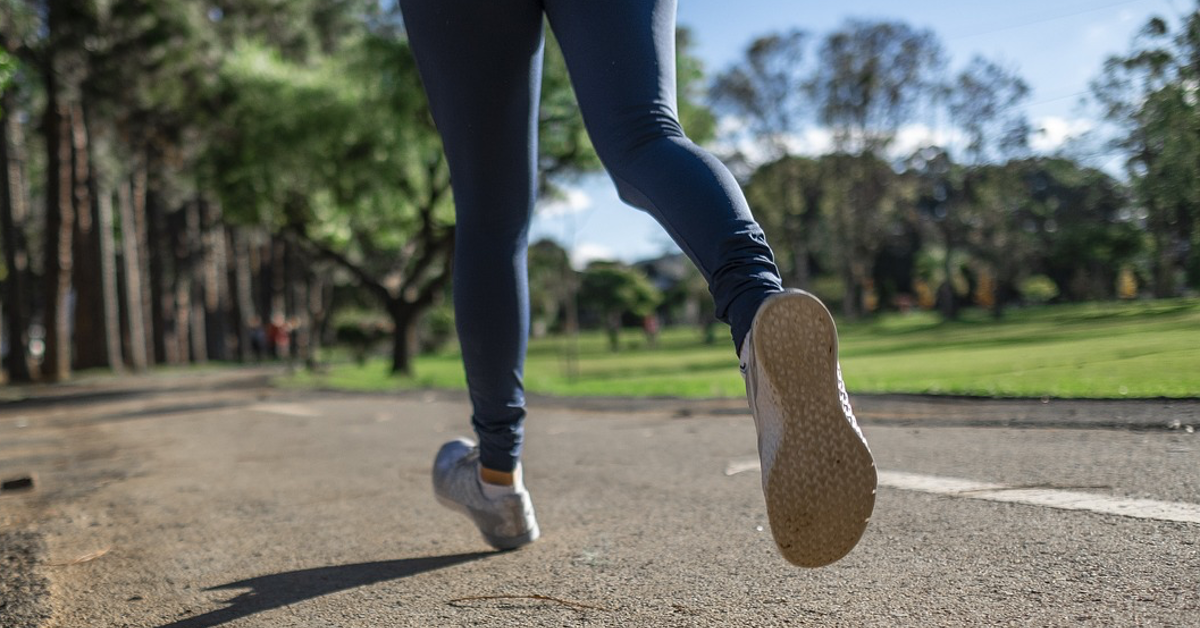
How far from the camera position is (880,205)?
1611cm

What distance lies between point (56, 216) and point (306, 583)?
21.2 m

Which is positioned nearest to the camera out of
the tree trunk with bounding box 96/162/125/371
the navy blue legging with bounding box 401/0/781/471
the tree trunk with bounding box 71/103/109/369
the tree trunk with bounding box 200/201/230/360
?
the navy blue legging with bounding box 401/0/781/471

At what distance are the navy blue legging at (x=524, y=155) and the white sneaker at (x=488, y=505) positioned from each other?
2.5 inches

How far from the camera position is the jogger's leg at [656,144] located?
4.15 feet

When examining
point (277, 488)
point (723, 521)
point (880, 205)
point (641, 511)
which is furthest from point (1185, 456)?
point (880, 205)

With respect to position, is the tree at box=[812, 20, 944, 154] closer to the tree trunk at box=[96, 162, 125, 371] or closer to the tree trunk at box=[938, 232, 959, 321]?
the tree trunk at box=[938, 232, 959, 321]

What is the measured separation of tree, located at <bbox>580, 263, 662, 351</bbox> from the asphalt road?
35223 mm

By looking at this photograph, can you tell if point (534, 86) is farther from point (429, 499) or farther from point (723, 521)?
point (429, 499)

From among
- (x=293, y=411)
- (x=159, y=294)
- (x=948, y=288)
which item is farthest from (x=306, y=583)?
(x=159, y=294)

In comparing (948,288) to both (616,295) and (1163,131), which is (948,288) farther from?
(616,295)

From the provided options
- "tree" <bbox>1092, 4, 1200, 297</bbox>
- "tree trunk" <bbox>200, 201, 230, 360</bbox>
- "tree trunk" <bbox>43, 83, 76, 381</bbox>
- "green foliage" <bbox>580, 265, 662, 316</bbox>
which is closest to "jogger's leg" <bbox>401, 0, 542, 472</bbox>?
"tree" <bbox>1092, 4, 1200, 297</bbox>

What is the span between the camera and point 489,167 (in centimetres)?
180

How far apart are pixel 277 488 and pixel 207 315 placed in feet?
120

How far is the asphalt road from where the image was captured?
1367 millimetres
